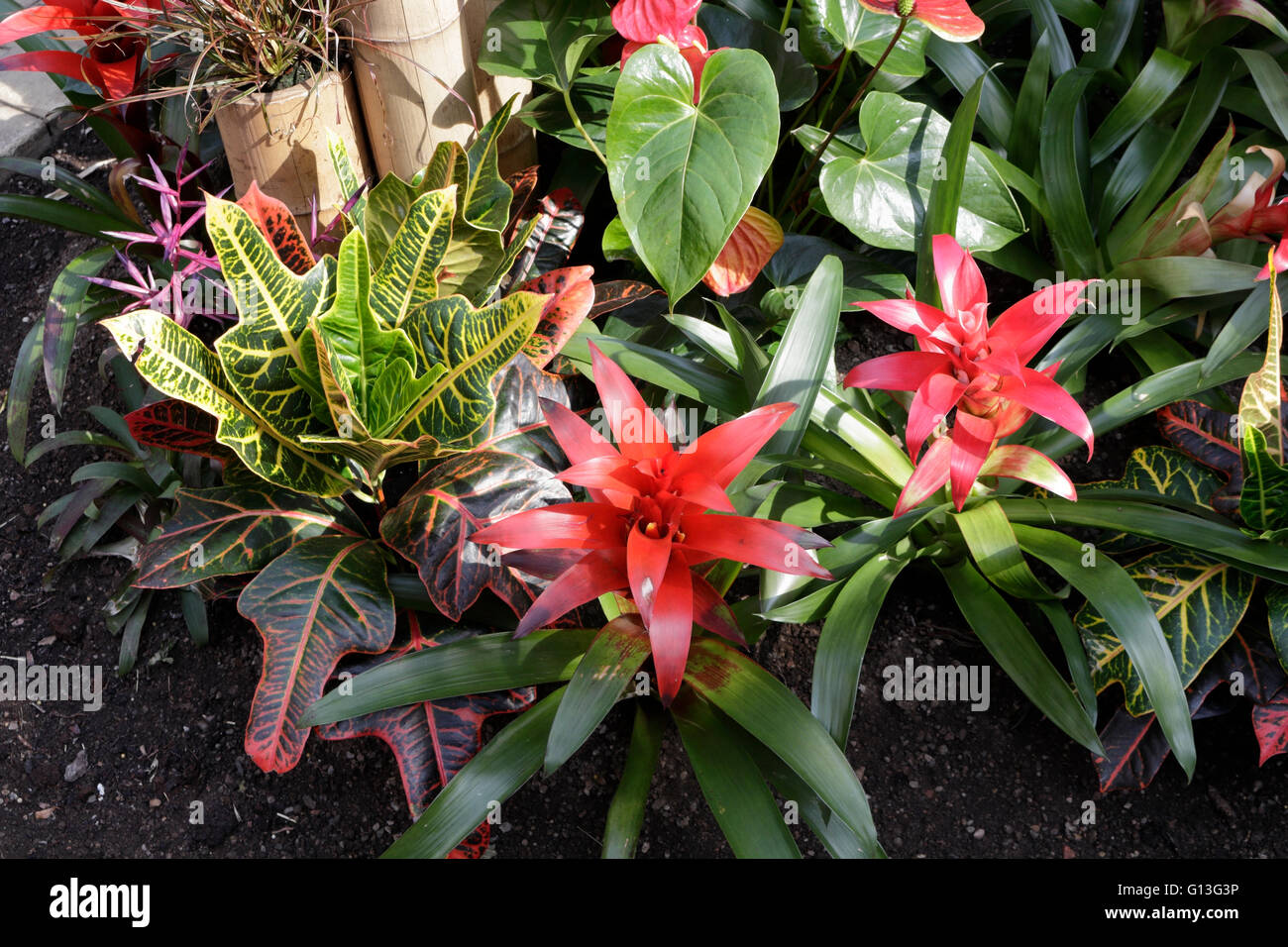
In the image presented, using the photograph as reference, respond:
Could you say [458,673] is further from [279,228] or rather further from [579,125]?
[579,125]

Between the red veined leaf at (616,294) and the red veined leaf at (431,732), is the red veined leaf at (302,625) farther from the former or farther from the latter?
the red veined leaf at (616,294)

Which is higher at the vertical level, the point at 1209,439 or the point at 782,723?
the point at 1209,439

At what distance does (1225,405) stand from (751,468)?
41.2 inches

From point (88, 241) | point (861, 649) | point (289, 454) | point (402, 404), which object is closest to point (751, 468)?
point (861, 649)

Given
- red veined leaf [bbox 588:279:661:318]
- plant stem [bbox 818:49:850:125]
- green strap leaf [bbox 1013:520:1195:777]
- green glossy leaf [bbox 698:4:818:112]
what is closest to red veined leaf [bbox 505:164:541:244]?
red veined leaf [bbox 588:279:661:318]

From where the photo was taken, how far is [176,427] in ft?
5.43

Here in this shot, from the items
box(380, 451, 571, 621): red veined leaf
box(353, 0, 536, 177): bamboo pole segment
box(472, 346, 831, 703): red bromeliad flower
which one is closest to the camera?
box(472, 346, 831, 703): red bromeliad flower

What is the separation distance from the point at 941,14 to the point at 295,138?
48.2 inches

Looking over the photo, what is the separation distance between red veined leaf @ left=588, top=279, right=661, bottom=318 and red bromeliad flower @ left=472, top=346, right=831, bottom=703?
0.52 meters

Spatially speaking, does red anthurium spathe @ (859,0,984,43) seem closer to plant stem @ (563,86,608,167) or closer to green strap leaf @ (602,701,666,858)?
plant stem @ (563,86,608,167)

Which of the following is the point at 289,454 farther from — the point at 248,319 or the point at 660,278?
the point at 660,278

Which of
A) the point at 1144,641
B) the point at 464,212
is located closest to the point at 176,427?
the point at 464,212

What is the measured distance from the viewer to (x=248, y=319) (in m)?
1.57

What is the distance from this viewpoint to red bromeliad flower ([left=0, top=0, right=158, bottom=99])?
1.78 metres
